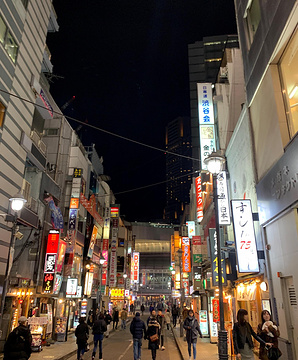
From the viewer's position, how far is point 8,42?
14297 millimetres

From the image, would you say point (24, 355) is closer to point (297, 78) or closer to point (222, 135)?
point (297, 78)

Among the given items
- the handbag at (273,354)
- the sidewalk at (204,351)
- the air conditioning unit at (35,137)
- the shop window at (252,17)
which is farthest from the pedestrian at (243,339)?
the air conditioning unit at (35,137)

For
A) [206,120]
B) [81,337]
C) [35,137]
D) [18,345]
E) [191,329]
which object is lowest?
[81,337]

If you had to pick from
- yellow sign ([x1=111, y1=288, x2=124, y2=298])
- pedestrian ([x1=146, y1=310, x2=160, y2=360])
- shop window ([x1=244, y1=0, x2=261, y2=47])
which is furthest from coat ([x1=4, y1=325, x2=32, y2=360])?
yellow sign ([x1=111, y1=288, x2=124, y2=298])

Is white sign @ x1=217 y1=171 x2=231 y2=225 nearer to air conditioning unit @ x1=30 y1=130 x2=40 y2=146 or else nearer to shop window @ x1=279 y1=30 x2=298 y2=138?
shop window @ x1=279 y1=30 x2=298 y2=138

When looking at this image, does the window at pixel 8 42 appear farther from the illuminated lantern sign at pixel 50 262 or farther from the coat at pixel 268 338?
the coat at pixel 268 338

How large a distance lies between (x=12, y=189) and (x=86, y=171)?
741 inches

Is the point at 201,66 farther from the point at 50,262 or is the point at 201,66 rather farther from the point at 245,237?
the point at 245,237

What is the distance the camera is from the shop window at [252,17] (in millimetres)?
13086

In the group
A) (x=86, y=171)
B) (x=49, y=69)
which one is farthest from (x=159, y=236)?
(x=49, y=69)

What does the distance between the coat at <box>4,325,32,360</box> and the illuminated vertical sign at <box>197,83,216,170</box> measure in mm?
17864

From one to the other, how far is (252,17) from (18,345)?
50.9ft

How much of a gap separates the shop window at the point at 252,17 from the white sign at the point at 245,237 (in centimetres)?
770

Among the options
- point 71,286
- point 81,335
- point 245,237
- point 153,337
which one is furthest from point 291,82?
point 71,286
